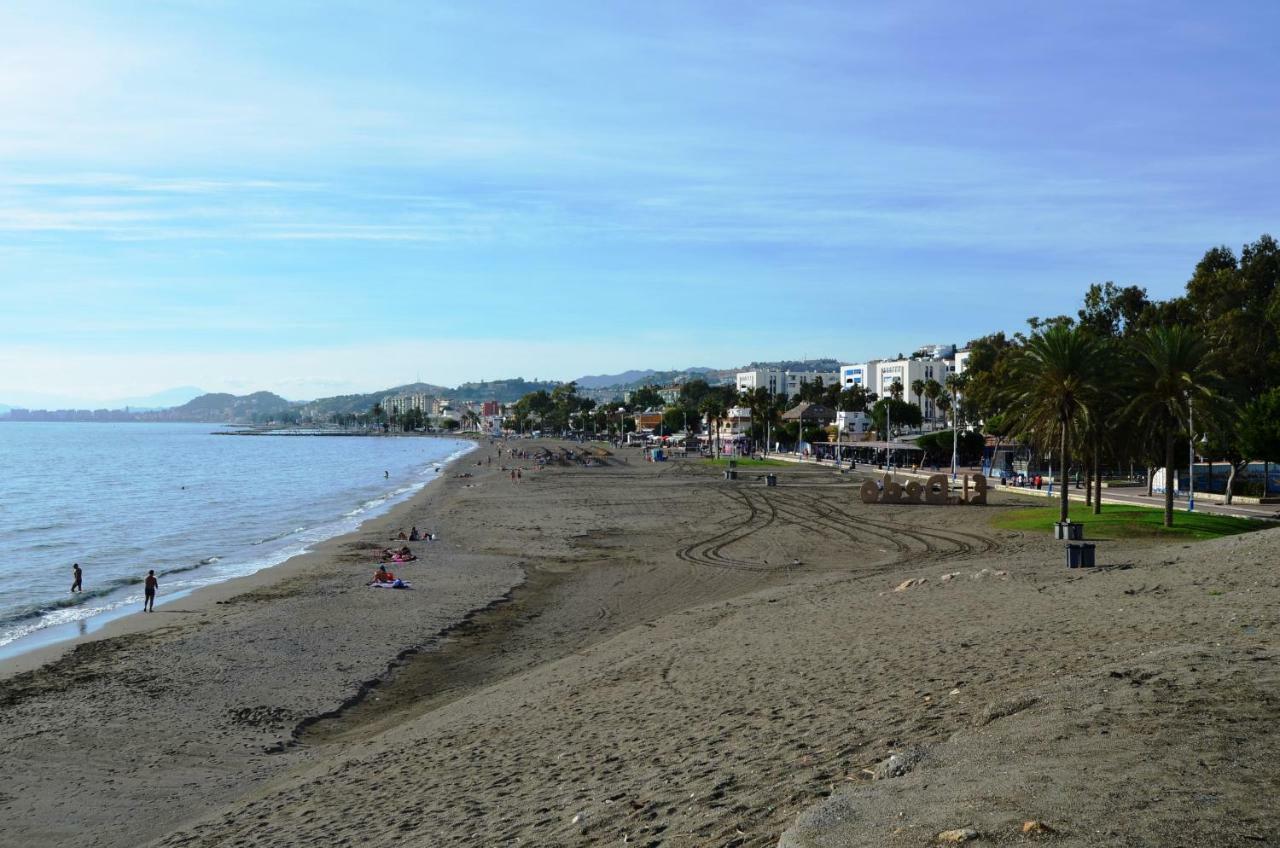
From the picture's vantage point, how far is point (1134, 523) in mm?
31219

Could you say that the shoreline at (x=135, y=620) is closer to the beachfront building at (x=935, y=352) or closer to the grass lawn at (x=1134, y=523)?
the grass lawn at (x=1134, y=523)

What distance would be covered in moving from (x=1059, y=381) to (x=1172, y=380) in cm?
338

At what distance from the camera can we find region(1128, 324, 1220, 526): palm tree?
1194 inches

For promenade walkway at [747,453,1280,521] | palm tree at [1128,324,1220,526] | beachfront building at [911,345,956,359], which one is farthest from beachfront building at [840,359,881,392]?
palm tree at [1128,324,1220,526]

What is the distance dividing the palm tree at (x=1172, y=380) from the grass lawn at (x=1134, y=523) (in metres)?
0.85

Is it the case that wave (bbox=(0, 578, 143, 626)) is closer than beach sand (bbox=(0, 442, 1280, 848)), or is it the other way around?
beach sand (bbox=(0, 442, 1280, 848))

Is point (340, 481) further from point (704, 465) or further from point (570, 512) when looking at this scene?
point (570, 512)

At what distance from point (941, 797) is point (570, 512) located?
42.9 m

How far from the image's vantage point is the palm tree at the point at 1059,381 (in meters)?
31.5

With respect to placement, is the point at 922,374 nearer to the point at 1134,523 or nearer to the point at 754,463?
the point at 754,463

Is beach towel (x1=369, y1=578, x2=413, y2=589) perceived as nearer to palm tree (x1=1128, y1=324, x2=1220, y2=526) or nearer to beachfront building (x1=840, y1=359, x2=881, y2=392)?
palm tree (x1=1128, y1=324, x2=1220, y2=526)

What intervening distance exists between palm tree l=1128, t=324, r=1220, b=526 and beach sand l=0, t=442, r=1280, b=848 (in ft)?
22.8

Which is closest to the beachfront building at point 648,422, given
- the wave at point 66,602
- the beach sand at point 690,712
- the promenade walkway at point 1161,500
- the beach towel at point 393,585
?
the promenade walkway at point 1161,500

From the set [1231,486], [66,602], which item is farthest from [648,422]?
[66,602]
